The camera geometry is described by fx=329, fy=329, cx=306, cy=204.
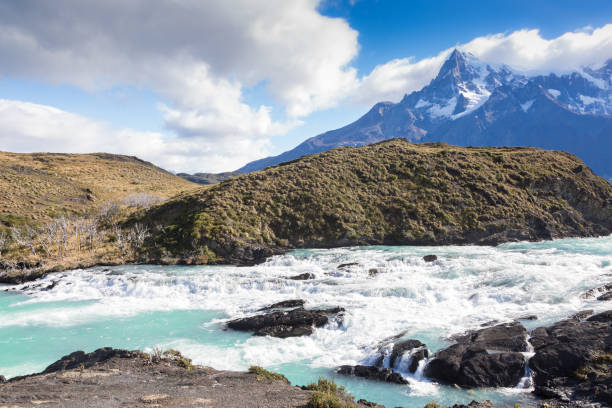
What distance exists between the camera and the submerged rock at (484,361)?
13.9 m

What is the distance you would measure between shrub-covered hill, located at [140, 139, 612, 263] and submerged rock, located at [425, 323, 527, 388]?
1135 inches

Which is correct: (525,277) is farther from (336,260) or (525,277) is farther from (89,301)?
(89,301)

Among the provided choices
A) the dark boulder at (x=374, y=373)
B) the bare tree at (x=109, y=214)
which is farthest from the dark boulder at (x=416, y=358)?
the bare tree at (x=109, y=214)

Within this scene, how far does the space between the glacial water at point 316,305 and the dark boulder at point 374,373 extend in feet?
1.67

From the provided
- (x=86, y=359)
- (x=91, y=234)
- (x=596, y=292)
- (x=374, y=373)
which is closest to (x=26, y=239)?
(x=91, y=234)

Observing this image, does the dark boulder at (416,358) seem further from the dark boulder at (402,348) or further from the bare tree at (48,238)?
the bare tree at (48,238)

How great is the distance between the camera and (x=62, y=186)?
77062 mm

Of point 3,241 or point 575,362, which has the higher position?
point 3,241

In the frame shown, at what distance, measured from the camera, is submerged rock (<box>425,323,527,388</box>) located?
1388 centimetres

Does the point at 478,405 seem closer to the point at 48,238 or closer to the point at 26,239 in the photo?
the point at 48,238

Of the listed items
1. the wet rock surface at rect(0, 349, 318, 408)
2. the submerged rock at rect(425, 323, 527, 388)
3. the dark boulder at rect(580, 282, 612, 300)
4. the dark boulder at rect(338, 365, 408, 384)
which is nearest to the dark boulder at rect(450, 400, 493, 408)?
the submerged rock at rect(425, 323, 527, 388)

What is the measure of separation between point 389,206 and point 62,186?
7467cm

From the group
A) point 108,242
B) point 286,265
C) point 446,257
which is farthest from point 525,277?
point 108,242

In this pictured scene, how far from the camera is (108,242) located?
151 feet
